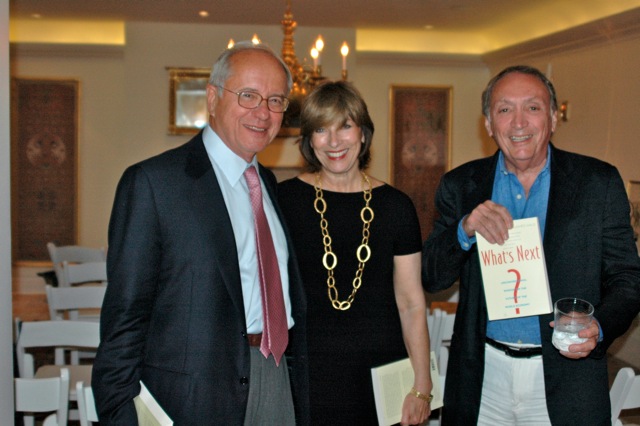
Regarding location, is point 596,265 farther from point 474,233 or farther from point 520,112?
point 520,112

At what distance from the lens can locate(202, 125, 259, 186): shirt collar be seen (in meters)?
1.87

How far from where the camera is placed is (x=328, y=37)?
8.35m

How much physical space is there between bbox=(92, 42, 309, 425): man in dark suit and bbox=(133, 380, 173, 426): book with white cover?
0.02 meters

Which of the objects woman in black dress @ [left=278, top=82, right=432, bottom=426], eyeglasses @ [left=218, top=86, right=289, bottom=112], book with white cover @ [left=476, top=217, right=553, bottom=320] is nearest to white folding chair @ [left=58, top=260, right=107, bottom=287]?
woman in black dress @ [left=278, top=82, right=432, bottom=426]

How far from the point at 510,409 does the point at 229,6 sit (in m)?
6.00

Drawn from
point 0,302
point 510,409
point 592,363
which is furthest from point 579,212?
point 0,302

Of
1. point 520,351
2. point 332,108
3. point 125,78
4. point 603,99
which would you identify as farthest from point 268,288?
point 125,78

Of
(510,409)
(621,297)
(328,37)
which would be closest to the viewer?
(621,297)

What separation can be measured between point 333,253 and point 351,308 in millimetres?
187

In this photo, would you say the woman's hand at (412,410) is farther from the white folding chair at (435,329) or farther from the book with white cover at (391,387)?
the white folding chair at (435,329)

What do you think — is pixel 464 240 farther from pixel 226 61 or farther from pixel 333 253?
pixel 226 61

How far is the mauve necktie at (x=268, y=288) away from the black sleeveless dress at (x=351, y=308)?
0.24 metres

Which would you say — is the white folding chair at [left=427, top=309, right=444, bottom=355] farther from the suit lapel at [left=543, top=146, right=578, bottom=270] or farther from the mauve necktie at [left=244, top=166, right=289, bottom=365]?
the mauve necktie at [left=244, top=166, right=289, bottom=365]

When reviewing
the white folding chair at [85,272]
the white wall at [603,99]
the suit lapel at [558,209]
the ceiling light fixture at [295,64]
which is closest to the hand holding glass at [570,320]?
the suit lapel at [558,209]
